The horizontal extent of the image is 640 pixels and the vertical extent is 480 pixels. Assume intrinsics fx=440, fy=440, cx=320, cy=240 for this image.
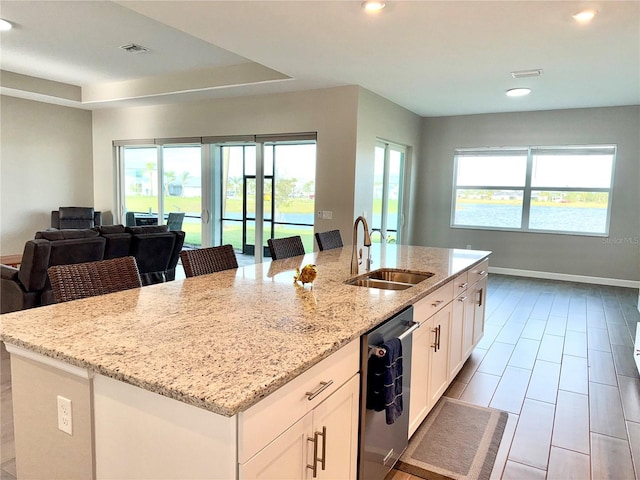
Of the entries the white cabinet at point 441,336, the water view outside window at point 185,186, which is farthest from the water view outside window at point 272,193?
the white cabinet at point 441,336

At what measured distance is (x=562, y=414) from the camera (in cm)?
278

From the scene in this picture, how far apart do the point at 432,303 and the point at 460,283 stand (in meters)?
0.65

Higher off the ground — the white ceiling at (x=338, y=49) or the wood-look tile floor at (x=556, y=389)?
the white ceiling at (x=338, y=49)

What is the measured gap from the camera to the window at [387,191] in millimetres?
6461

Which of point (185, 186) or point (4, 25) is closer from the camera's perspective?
point (4, 25)

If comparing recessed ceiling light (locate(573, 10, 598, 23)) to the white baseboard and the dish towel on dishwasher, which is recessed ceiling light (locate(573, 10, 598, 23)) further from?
the white baseboard

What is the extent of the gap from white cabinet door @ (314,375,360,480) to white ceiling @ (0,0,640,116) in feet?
8.63

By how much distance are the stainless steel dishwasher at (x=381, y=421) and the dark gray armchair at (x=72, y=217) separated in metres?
6.79

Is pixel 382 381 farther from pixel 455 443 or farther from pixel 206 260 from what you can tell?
pixel 206 260

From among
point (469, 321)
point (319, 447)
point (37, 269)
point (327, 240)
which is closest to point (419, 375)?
point (319, 447)

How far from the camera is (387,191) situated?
6.81 meters

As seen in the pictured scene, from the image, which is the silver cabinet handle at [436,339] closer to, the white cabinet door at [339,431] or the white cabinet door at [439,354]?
the white cabinet door at [439,354]

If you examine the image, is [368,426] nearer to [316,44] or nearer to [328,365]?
[328,365]

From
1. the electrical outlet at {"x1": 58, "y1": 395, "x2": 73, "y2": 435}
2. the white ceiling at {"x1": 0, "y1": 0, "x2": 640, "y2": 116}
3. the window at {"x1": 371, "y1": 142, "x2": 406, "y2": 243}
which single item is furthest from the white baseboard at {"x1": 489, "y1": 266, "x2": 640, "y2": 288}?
the electrical outlet at {"x1": 58, "y1": 395, "x2": 73, "y2": 435}
